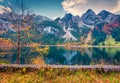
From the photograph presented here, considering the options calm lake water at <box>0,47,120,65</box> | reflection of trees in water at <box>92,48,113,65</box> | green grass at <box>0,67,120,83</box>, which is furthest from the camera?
calm lake water at <box>0,47,120,65</box>

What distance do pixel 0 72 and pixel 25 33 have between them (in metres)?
15.4

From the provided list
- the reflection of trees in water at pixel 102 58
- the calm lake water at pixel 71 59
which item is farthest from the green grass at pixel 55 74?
the reflection of trees in water at pixel 102 58

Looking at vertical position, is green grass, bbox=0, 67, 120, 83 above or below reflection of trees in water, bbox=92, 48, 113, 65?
above

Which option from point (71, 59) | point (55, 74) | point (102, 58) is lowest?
point (71, 59)

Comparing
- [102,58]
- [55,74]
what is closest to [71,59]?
[102,58]

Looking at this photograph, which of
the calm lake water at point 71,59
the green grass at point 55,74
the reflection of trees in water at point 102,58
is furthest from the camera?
the calm lake water at point 71,59

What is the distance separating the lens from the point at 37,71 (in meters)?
9.88

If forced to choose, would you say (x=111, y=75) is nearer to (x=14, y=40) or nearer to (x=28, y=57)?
(x=14, y=40)

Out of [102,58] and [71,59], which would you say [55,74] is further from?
[71,59]

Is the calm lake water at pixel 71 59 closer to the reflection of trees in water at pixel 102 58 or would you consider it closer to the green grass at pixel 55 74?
the reflection of trees in water at pixel 102 58

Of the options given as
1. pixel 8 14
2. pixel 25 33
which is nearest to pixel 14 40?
pixel 25 33

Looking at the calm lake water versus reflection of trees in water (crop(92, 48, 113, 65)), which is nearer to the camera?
reflection of trees in water (crop(92, 48, 113, 65))

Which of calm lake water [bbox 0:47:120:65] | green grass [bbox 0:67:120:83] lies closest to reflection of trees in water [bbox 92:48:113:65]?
calm lake water [bbox 0:47:120:65]

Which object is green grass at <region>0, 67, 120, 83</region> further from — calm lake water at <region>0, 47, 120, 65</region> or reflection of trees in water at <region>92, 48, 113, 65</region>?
reflection of trees in water at <region>92, 48, 113, 65</region>
